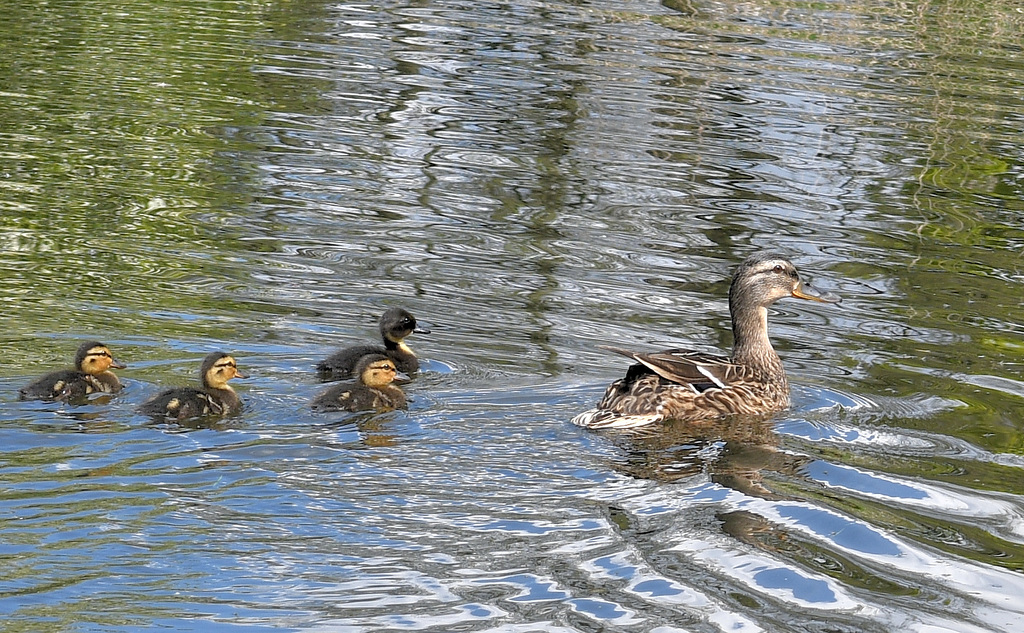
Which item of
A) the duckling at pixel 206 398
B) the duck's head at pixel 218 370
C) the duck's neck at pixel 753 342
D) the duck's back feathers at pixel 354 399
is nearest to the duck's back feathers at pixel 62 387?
the duckling at pixel 206 398

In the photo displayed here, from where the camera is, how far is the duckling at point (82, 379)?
20.0 ft

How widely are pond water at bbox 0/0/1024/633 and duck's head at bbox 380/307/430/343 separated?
20cm

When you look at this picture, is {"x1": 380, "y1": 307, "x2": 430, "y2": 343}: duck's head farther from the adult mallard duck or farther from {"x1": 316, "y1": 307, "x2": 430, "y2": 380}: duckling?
the adult mallard duck

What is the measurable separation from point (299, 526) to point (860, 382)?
3.17m

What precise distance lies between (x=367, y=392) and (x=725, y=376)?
1.61m

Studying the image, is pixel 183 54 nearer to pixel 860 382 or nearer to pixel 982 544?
pixel 860 382

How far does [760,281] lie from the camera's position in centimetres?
721

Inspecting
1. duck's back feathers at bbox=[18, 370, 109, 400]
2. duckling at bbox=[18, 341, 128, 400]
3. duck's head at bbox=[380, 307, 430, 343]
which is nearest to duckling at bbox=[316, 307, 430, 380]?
duck's head at bbox=[380, 307, 430, 343]

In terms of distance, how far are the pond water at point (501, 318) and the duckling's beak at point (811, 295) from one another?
1.01ft

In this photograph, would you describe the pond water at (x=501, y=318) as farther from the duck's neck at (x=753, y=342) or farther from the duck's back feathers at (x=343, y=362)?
the duck's neck at (x=753, y=342)

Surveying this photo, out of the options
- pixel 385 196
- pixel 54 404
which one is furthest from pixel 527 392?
pixel 385 196

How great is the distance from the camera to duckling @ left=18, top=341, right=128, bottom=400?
6.11 metres

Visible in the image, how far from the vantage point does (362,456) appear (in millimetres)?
5703

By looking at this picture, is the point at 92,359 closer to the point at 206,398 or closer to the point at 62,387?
the point at 62,387
